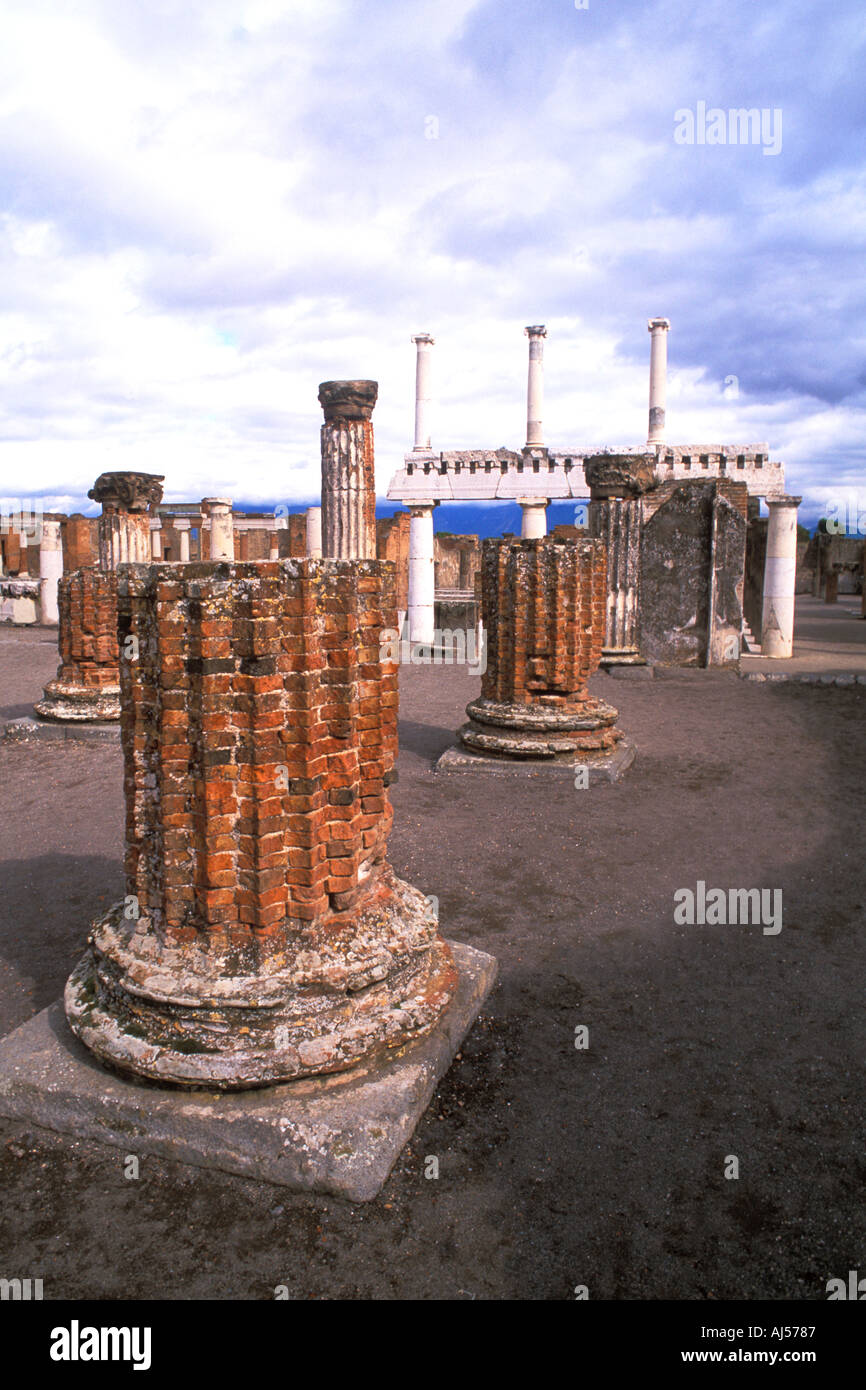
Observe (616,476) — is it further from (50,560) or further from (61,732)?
(50,560)

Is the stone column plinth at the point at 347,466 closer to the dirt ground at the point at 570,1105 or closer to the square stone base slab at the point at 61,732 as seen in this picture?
the square stone base slab at the point at 61,732

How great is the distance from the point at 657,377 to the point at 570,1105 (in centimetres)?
2080

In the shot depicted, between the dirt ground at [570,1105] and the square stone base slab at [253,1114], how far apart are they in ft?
0.20

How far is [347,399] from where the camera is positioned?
8.95 metres

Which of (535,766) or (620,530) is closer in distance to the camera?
(535,766)

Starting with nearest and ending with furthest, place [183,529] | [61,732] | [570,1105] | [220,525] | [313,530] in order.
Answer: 1. [570,1105]
2. [61,732]
3. [220,525]
4. [313,530]
5. [183,529]

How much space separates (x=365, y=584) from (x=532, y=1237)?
2220 mm

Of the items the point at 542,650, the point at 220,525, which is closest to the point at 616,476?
the point at 542,650

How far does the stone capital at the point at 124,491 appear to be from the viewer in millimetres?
12188

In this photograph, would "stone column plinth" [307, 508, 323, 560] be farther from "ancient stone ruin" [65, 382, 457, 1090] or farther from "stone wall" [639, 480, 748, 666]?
"ancient stone ruin" [65, 382, 457, 1090]

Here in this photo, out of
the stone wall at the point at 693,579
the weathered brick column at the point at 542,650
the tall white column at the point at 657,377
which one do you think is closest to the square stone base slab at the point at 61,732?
the weathered brick column at the point at 542,650

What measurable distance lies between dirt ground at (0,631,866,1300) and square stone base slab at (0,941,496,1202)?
60 millimetres

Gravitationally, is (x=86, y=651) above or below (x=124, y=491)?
below
